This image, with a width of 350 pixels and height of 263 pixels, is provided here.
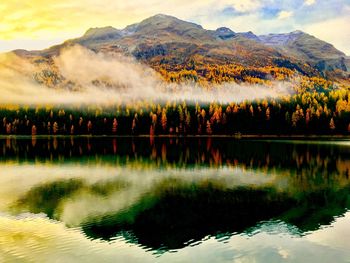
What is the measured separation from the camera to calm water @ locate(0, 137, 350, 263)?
1417 inches

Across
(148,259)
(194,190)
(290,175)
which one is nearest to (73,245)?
(148,259)

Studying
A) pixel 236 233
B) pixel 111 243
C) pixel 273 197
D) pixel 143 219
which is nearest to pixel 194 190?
pixel 273 197

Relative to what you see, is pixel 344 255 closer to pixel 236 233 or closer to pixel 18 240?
pixel 236 233

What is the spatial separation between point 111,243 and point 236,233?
459 inches

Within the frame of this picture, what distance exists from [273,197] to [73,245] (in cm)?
3075

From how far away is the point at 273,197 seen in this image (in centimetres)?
5897

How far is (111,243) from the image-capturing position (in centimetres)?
3766

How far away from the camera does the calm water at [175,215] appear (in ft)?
118

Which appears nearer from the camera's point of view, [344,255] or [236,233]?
[344,255]

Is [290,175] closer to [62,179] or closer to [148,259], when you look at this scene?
[62,179]

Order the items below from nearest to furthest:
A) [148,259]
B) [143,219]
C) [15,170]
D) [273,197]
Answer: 1. [148,259]
2. [143,219]
3. [273,197]
4. [15,170]

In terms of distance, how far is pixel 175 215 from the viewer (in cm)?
4766

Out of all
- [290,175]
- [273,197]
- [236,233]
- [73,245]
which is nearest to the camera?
[73,245]

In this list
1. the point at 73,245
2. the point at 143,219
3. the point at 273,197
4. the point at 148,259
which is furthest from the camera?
the point at 273,197
